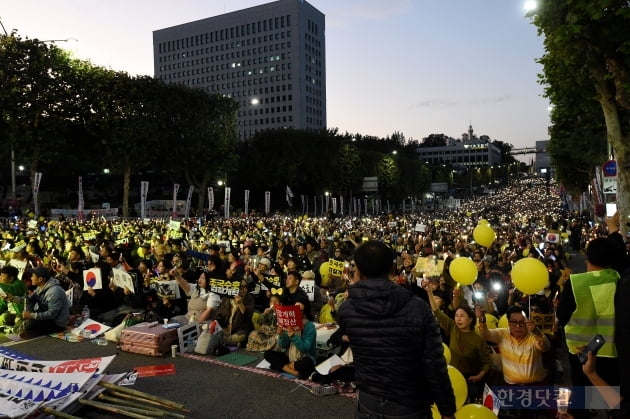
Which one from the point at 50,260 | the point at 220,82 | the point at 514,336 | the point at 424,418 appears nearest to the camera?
the point at 424,418

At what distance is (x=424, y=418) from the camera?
309 cm

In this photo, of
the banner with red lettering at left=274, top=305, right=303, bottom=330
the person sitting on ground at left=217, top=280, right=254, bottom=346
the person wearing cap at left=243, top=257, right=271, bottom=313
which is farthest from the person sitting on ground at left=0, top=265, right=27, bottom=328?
the banner with red lettering at left=274, top=305, right=303, bottom=330

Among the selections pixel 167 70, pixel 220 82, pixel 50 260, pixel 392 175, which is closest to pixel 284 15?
pixel 220 82

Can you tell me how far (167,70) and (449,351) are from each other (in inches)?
6014

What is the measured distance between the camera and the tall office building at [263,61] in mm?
126812

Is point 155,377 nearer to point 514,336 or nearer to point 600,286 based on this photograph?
point 514,336

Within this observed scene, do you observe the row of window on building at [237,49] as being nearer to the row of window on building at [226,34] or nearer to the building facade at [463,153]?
the row of window on building at [226,34]

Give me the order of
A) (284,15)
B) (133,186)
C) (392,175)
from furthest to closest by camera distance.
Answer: (284,15) → (392,175) → (133,186)

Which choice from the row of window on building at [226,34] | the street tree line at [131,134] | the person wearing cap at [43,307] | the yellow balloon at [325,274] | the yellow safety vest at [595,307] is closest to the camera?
the yellow safety vest at [595,307]

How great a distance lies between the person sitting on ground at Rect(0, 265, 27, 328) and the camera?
31.8 ft

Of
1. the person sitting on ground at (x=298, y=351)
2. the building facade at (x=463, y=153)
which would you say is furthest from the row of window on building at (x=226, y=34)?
the person sitting on ground at (x=298, y=351)

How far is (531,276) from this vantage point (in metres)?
5.60

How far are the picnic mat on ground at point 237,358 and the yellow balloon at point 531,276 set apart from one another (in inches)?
183

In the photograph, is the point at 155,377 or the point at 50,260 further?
the point at 50,260
